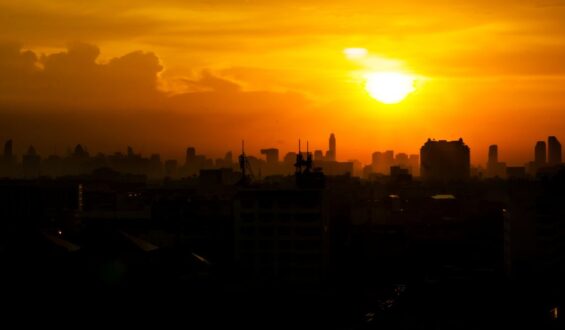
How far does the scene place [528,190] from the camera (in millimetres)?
68750

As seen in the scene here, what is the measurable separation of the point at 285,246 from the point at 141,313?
11.2 metres

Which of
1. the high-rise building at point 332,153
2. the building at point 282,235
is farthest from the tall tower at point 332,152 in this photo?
the building at point 282,235

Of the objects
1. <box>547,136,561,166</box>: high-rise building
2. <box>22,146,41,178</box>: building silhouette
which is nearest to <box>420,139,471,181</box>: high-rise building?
<box>547,136,561,166</box>: high-rise building

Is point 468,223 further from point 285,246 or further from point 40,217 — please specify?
point 40,217

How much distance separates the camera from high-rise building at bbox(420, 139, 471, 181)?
116 metres

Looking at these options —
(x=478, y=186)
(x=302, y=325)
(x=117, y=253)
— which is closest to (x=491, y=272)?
(x=302, y=325)

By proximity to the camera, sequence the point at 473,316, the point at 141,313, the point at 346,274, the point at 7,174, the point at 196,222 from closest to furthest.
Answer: the point at 141,313 → the point at 473,316 → the point at 346,274 → the point at 196,222 → the point at 7,174

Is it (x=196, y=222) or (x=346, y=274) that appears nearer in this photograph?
(x=346, y=274)

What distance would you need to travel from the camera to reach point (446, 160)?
117250 mm

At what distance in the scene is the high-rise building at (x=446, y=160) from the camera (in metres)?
116

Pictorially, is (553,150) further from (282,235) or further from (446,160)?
(282,235)

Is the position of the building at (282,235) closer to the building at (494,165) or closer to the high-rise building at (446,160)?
the high-rise building at (446,160)

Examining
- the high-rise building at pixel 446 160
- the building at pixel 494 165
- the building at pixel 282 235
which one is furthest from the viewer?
the building at pixel 494 165

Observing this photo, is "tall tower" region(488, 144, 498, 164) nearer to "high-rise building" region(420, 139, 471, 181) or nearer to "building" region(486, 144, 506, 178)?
"building" region(486, 144, 506, 178)
